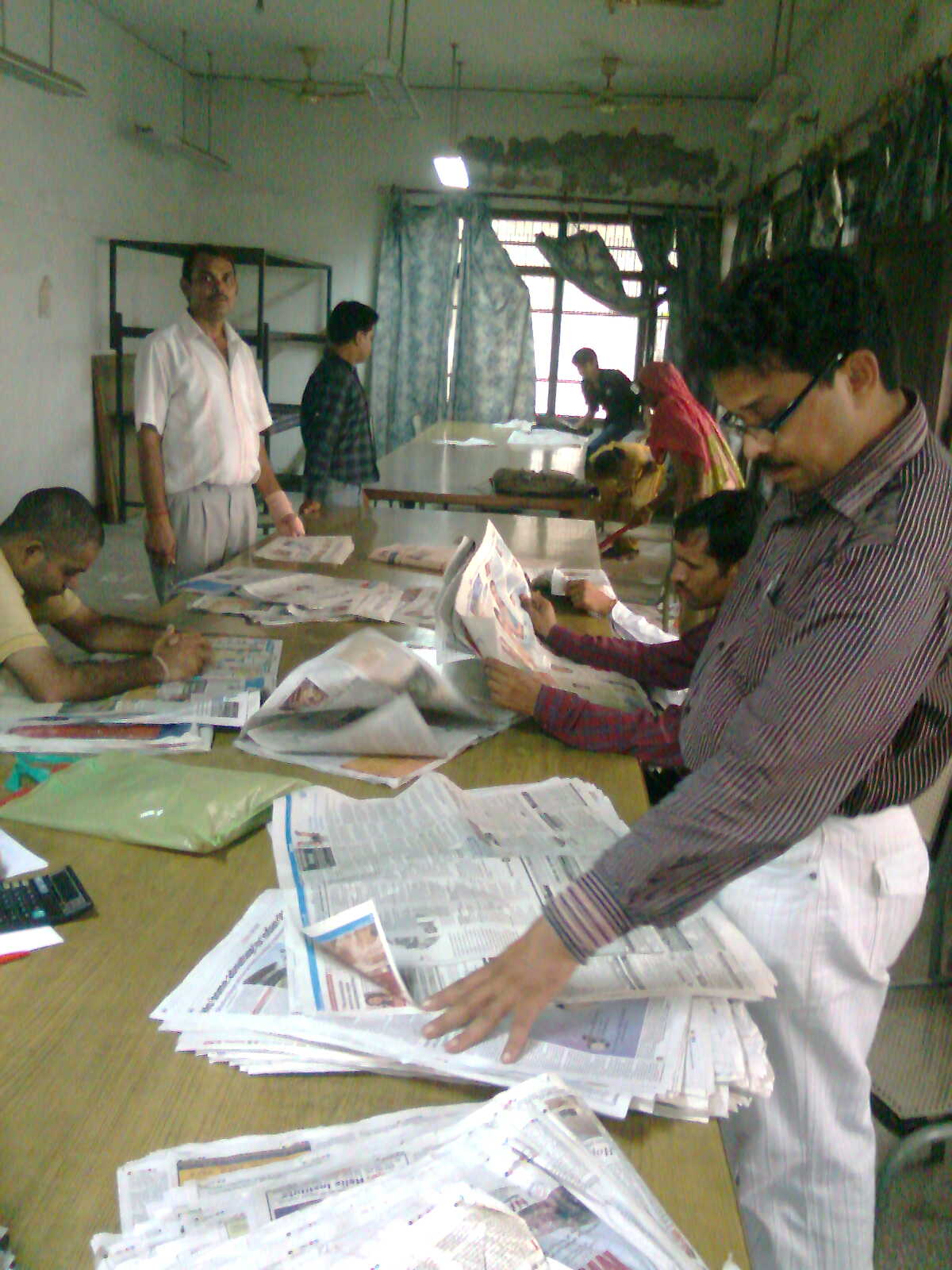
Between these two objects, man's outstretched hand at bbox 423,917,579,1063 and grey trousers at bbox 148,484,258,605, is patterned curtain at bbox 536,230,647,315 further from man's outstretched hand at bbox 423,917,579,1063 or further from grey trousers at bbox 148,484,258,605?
man's outstretched hand at bbox 423,917,579,1063

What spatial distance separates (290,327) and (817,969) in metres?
7.87

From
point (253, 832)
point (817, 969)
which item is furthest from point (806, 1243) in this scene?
point (253, 832)

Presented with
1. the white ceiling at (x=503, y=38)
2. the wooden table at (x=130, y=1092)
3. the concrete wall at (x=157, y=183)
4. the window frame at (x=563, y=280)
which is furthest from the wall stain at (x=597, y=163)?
the wooden table at (x=130, y=1092)

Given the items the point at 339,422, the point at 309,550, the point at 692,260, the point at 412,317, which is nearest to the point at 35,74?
the point at 339,422

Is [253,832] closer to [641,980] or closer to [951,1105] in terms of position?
[641,980]

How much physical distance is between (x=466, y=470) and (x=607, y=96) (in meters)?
3.63

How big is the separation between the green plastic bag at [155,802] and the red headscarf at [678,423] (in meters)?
3.18

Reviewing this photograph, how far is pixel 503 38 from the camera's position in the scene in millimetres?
6406

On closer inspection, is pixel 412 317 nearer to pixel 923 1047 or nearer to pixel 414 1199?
pixel 923 1047

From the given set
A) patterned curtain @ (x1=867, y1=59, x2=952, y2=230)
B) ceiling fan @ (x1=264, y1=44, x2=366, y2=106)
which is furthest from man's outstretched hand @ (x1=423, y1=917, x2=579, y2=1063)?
ceiling fan @ (x1=264, y1=44, x2=366, y2=106)

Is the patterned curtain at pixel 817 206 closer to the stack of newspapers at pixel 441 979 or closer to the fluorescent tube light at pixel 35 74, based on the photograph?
the fluorescent tube light at pixel 35 74

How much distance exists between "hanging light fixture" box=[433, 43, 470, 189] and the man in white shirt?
2.76m

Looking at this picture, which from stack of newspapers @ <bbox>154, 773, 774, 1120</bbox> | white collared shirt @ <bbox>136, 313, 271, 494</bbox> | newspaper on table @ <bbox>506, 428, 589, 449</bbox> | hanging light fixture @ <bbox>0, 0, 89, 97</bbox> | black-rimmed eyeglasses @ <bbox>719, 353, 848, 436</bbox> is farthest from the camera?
newspaper on table @ <bbox>506, 428, 589, 449</bbox>

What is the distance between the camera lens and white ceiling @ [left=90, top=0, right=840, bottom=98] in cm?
571
